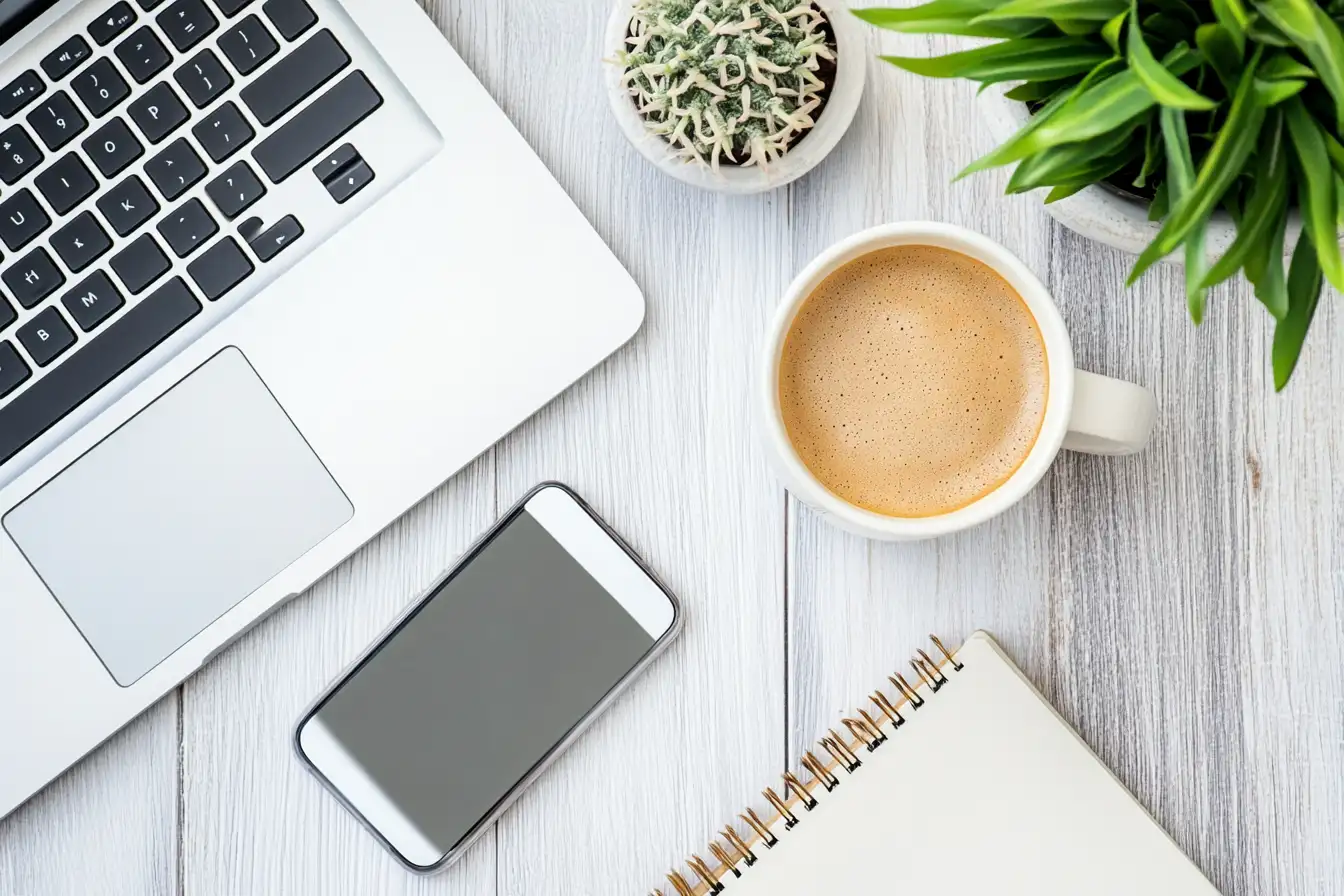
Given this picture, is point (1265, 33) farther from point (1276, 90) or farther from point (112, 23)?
point (112, 23)

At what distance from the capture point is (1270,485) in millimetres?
542

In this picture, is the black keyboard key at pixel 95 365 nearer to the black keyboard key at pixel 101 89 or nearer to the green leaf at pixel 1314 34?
the black keyboard key at pixel 101 89

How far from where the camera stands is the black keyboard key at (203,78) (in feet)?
1.61

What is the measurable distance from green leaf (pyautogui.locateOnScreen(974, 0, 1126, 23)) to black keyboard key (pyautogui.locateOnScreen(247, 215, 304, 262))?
0.31 metres

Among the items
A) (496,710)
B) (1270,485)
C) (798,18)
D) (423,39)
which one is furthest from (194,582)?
(1270,485)

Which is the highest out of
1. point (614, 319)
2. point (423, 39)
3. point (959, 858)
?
point (423, 39)

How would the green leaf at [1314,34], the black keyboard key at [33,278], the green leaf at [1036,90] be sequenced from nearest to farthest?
the green leaf at [1314,34]
the green leaf at [1036,90]
the black keyboard key at [33,278]

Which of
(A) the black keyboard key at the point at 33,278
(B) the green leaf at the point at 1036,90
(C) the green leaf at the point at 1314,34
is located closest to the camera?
(C) the green leaf at the point at 1314,34

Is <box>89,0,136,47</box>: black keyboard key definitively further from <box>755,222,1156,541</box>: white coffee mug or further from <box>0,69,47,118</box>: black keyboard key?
<box>755,222,1156,541</box>: white coffee mug

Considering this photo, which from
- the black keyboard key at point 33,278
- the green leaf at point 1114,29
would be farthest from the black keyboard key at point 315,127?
the green leaf at point 1114,29

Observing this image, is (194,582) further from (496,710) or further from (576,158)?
(576,158)

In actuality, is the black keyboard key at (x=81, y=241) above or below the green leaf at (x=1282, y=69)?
above

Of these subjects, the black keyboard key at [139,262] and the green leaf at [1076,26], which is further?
the black keyboard key at [139,262]

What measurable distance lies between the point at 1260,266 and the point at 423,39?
1.20 feet
